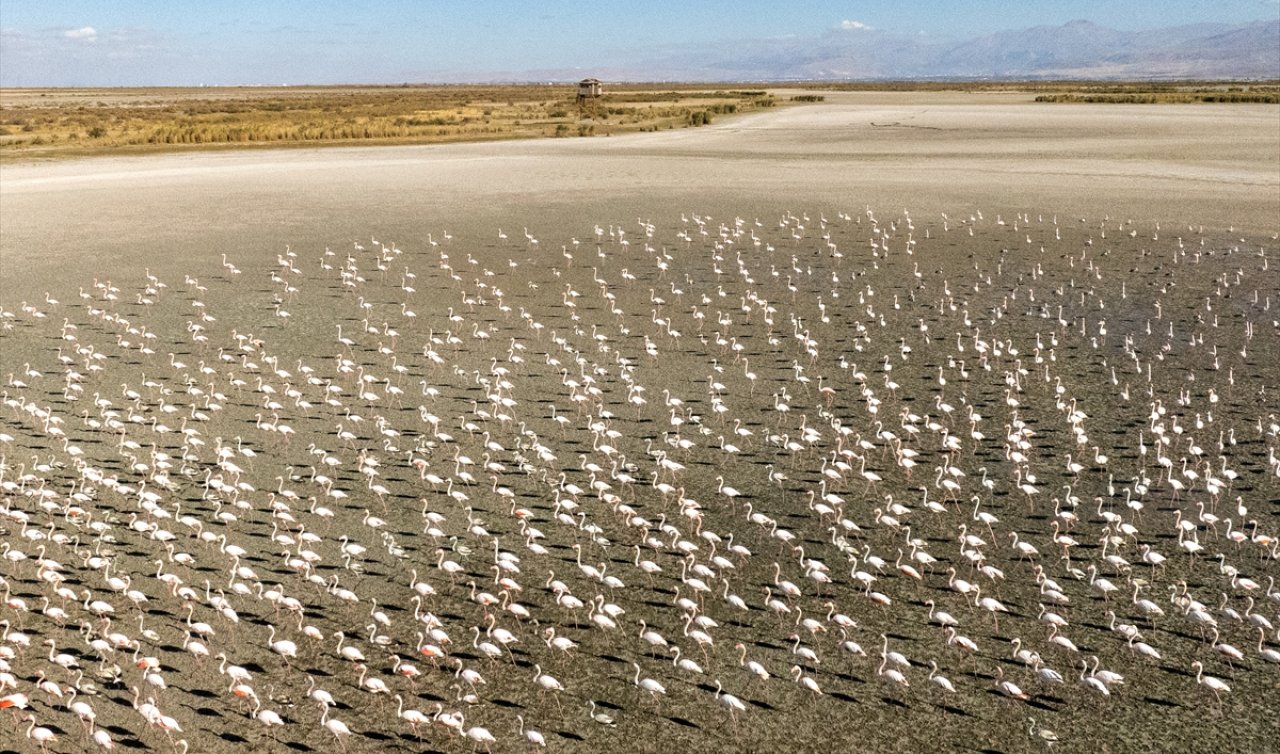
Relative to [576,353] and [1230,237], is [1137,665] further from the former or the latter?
[1230,237]

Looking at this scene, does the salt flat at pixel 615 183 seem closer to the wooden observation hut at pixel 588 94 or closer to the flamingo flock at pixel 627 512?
the flamingo flock at pixel 627 512

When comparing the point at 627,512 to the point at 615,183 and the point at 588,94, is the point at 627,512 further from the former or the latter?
the point at 588,94

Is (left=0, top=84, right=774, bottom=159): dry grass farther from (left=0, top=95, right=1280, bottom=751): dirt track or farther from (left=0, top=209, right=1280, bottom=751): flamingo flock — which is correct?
(left=0, top=209, right=1280, bottom=751): flamingo flock

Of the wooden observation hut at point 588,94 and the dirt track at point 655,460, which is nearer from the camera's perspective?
the dirt track at point 655,460

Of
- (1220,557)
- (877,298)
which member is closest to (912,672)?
(1220,557)

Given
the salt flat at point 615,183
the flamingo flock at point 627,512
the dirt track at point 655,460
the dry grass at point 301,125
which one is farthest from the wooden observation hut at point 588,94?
the flamingo flock at point 627,512

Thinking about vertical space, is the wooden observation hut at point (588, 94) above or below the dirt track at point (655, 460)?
above

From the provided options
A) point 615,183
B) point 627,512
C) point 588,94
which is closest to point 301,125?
point 588,94

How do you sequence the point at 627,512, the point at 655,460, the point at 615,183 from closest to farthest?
the point at 627,512 < the point at 655,460 < the point at 615,183
